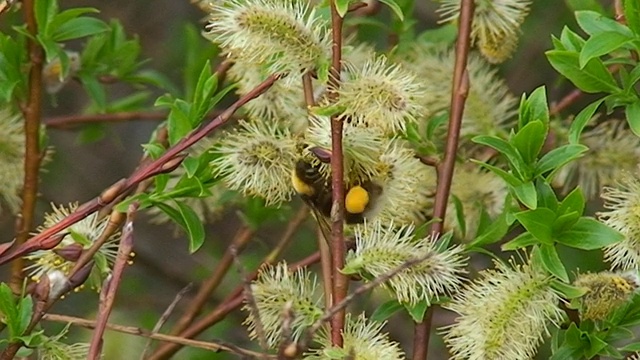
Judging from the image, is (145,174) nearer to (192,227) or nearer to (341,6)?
(192,227)

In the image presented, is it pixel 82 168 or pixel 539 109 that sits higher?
pixel 539 109

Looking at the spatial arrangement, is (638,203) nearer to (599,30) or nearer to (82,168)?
(599,30)

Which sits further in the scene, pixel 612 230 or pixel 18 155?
pixel 18 155

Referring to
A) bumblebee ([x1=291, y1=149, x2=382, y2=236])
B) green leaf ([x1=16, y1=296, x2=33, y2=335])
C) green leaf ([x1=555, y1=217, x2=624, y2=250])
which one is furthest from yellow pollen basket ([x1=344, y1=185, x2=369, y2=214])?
green leaf ([x1=16, y1=296, x2=33, y2=335])

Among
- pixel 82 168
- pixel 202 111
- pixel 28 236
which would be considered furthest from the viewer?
pixel 82 168

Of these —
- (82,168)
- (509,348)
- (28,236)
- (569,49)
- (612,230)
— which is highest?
(569,49)

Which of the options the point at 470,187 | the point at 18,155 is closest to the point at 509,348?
the point at 470,187
